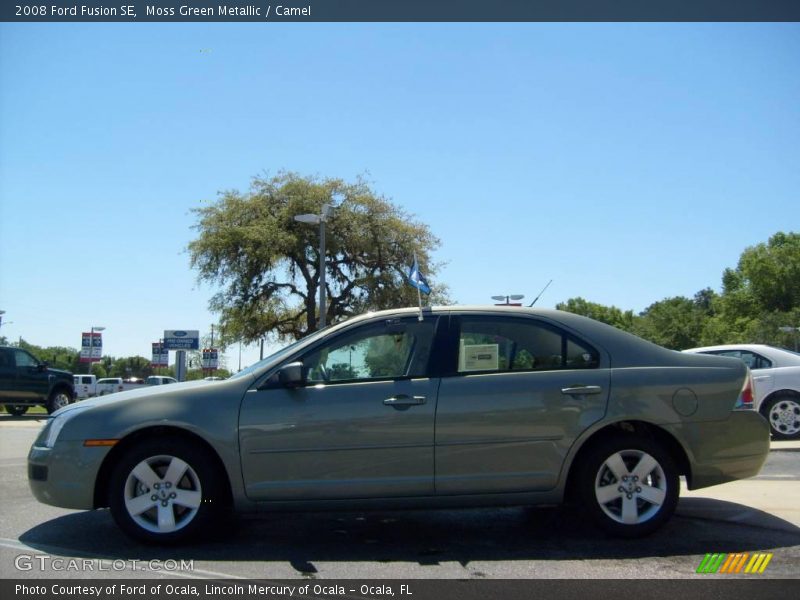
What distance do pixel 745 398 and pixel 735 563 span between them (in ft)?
4.04

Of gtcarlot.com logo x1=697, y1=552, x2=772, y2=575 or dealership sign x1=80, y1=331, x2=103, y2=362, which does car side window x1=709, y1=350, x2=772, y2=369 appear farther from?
dealership sign x1=80, y1=331, x2=103, y2=362

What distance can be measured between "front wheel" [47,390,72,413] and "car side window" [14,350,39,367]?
3.30ft

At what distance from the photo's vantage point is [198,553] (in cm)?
484

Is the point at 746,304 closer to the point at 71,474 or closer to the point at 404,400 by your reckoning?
the point at 404,400

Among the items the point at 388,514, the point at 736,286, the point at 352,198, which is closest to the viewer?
the point at 388,514

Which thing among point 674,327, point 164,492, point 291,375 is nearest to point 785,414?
point 291,375

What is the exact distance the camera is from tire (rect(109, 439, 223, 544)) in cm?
497

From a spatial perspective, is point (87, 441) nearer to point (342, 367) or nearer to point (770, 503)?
point (342, 367)

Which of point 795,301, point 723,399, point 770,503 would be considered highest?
point 795,301

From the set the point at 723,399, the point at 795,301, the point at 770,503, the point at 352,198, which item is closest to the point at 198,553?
the point at 723,399

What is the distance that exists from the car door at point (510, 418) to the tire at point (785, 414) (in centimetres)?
726

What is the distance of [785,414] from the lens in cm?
1120

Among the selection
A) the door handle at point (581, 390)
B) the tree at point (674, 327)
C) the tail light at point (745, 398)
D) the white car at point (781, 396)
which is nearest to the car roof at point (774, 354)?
the white car at point (781, 396)
